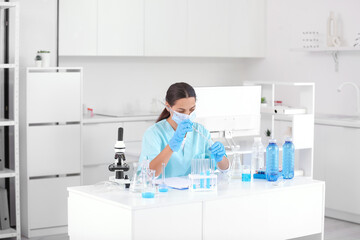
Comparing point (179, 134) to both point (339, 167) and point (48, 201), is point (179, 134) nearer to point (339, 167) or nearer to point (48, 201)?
point (48, 201)

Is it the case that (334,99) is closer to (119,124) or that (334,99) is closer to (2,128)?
(119,124)

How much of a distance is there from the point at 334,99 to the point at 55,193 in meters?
2.87

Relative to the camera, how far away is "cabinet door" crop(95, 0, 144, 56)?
5.79 meters

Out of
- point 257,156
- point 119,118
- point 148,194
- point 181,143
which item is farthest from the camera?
point 119,118

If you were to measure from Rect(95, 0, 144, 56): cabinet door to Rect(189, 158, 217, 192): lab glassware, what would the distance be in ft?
9.51

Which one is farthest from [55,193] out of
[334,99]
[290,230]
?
[334,99]

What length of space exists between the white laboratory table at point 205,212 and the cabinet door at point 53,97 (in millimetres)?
1940

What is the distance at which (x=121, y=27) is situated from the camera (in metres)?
5.91

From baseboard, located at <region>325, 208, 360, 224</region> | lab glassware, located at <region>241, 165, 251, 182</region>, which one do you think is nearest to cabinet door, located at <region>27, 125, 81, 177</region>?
lab glassware, located at <region>241, 165, 251, 182</region>

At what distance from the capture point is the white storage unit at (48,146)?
16.4 feet

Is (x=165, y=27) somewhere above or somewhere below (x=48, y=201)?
above

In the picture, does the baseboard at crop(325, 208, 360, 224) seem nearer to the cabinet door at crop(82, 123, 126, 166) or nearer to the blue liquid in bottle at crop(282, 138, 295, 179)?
the cabinet door at crop(82, 123, 126, 166)

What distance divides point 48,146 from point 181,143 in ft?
6.32

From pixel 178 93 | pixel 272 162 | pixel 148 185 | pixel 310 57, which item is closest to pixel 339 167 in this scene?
pixel 310 57
